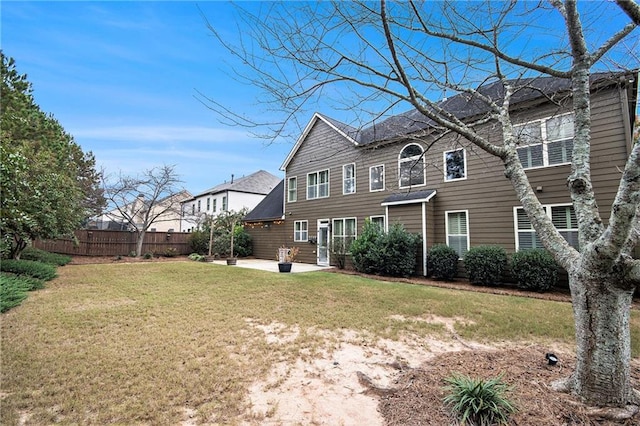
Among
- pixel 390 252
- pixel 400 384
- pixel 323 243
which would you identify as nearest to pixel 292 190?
pixel 323 243

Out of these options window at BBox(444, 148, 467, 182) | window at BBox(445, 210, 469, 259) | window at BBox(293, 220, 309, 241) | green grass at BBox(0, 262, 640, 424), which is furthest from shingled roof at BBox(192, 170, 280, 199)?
window at BBox(445, 210, 469, 259)

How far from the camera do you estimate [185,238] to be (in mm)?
20797

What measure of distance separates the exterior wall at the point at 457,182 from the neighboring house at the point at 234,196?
1193cm

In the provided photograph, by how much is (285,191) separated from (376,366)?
14.3 metres

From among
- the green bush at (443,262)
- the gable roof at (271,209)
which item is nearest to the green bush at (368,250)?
the green bush at (443,262)

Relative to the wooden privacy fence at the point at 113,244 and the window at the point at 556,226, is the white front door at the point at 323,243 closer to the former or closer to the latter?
the window at the point at 556,226

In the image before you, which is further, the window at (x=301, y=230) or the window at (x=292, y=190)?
the window at (x=292, y=190)

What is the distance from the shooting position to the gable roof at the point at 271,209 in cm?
1782

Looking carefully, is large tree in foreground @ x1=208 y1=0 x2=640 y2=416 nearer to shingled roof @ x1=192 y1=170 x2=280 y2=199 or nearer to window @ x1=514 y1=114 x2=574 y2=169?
window @ x1=514 y1=114 x2=574 y2=169

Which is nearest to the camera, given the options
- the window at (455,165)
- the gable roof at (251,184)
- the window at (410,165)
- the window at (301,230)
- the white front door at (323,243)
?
the window at (455,165)

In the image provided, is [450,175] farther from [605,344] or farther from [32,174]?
[32,174]

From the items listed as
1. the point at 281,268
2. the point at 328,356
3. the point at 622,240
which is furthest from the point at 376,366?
the point at 281,268

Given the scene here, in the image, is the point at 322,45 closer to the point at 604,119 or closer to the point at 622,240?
the point at 622,240

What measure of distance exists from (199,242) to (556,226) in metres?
18.9
